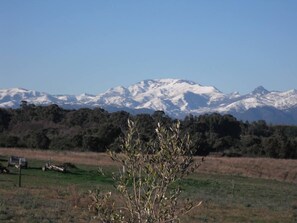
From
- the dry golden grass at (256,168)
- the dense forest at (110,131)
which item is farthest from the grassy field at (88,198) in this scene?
the dense forest at (110,131)

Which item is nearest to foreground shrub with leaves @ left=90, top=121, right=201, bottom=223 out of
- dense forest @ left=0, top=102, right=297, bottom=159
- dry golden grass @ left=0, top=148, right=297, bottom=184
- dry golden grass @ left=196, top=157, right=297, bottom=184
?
dense forest @ left=0, top=102, right=297, bottom=159

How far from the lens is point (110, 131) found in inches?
3406

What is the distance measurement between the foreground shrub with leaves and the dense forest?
48384 mm

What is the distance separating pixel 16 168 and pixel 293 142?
47126mm

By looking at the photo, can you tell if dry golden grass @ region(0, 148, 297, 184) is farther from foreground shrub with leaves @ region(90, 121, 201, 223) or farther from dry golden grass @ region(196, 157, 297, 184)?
foreground shrub with leaves @ region(90, 121, 201, 223)

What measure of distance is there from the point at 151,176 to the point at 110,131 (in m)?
80.1

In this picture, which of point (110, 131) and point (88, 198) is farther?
point (110, 131)

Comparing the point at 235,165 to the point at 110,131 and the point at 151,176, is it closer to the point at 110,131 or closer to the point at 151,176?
the point at 110,131

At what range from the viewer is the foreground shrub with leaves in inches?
260

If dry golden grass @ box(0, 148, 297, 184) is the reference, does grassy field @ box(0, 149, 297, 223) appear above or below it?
above

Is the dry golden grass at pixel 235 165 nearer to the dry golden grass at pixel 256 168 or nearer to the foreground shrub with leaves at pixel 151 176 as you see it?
the dry golden grass at pixel 256 168

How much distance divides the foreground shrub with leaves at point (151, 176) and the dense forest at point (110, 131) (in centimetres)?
4838

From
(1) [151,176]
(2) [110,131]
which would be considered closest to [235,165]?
(2) [110,131]

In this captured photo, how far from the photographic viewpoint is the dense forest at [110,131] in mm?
83375
